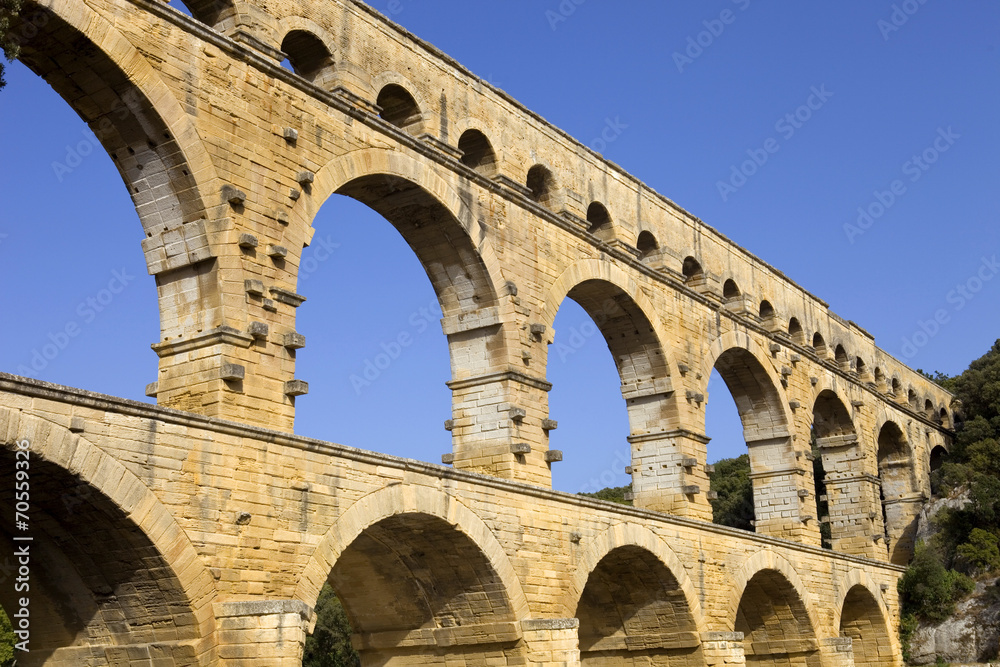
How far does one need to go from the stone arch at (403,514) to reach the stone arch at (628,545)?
3.74ft

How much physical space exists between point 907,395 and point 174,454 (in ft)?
94.7

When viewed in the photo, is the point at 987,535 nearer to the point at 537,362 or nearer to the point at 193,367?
the point at 537,362

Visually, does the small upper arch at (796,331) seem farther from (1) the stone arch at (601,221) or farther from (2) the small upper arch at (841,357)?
(1) the stone arch at (601,221)

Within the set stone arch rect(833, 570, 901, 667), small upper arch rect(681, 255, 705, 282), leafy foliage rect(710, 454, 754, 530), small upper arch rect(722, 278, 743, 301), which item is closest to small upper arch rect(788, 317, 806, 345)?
small upper arch rect(722, 278, 743, 301)

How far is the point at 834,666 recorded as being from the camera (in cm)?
2208

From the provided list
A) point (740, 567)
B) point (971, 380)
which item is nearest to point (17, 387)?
point (740, 567)

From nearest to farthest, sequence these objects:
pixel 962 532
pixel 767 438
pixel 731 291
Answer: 1. pixel 731 291
2. pixel 767 438
3. pixel 962 532

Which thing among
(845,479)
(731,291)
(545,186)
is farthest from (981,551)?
(545,186)

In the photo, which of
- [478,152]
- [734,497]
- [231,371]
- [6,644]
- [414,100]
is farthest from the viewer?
[734,497]

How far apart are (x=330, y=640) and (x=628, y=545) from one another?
2211 centimetres

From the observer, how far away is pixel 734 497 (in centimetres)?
4103

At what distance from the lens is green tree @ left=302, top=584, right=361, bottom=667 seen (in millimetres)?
35375

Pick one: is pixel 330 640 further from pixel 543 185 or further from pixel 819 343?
pixel 543 185

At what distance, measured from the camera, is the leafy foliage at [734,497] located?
3997 centimetres
